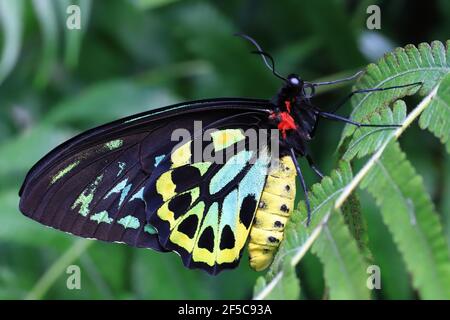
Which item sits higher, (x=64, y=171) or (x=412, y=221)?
(x=64, y=171)

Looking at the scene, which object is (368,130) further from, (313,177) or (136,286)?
(136,286)

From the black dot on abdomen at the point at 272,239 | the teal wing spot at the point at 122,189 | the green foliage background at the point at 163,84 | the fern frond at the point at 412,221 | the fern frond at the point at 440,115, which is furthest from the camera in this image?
the green foliage background at the point at 163,84

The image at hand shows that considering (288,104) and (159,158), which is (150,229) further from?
(288,104)

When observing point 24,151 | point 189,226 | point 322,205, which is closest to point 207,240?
point 189,226

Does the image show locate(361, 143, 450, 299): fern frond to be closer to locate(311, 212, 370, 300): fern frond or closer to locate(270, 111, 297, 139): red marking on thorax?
locate(311, 212, 370, 300): fern frond

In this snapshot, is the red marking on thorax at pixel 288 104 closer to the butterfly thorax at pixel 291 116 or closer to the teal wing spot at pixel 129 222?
the butterfly thorax at pixel 291 116

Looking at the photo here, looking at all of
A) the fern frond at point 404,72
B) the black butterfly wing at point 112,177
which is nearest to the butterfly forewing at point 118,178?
the black butterfly wing at point 112,177

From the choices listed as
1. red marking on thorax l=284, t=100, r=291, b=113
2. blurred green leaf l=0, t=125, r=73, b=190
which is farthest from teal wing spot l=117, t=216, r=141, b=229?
blurred green leaf l=0, t=125, r=73, b=190
